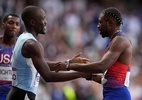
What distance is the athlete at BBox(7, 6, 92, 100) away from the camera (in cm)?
916

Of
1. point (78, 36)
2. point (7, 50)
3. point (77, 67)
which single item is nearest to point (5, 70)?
point (7, 50)

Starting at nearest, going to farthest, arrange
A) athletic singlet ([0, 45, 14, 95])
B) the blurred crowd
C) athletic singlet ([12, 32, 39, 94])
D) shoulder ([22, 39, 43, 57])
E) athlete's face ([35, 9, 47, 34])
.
Result: 1. shoulder ([22, 39, 43, 57])
2. athletic singlet ([12, 32, 39, 94])
3. athlete's face ([35, 9, 47, 34])
4. athletic singlet ([0, 45, 14, 95])
5. the blurred crowd

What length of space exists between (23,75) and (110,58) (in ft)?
4.28

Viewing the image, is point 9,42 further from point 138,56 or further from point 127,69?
point 138,56

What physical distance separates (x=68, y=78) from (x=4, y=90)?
2.08m

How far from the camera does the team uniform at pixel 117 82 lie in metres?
9.50

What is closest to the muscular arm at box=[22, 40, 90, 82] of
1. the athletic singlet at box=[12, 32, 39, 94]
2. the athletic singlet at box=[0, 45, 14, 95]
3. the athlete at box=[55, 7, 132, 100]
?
the athletic singlet at box=[12, 32, 39, 94]

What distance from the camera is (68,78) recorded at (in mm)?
9375

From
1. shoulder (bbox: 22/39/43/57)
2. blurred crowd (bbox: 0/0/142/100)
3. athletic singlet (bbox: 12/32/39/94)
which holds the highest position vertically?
shoulder (bbox: 22/39/43/57)

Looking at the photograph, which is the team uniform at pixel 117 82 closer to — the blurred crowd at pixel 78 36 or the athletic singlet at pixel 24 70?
the athletic singlet at pixel 24 70

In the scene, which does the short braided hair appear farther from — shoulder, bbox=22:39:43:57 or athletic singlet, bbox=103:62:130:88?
shoulder, bbox=22:39:43:57

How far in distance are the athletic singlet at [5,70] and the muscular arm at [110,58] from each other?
6.72ft

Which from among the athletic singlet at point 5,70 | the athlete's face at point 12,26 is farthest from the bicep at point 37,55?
the athlete's face at point 12,26

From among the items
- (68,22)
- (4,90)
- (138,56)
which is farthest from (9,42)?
(68,22)
